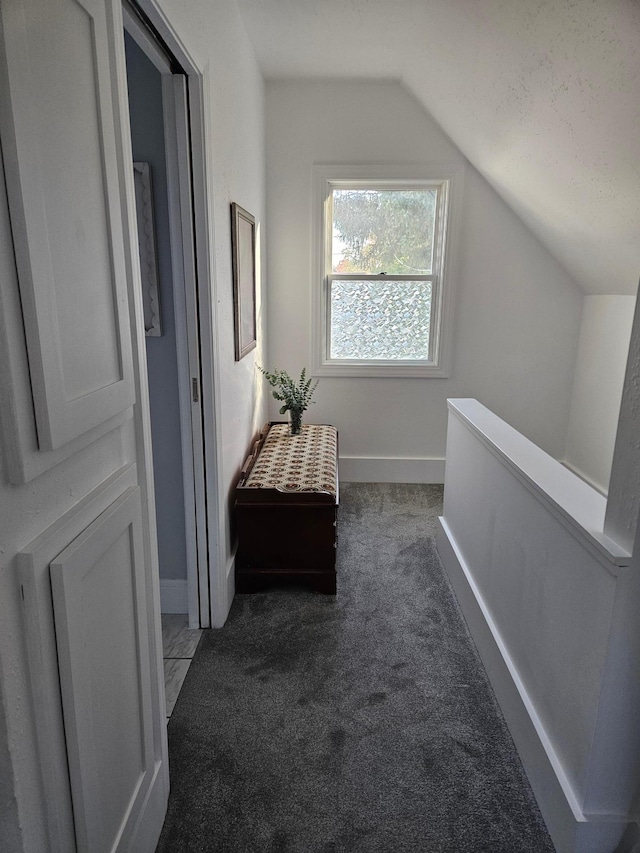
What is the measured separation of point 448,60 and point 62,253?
2.34 m

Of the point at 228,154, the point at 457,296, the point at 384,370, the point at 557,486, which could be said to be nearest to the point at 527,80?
the point at 228,154

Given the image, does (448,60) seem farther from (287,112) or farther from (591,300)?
(591,300)

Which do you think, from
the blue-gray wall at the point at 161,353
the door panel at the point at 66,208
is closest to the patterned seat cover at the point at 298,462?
the blue-gray wall at the point at 161,353

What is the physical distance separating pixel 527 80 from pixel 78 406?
200 centimetres

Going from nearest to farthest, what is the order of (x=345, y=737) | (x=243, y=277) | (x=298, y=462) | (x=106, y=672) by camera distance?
(x=106, y=672) < (x=345, y=737) < (x=243, y=277) < (x=298, y=462)

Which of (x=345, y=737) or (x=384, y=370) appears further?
(x=384, y=370)

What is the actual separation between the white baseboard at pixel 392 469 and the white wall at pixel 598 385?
910 millimetres

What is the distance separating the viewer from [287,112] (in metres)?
3.31

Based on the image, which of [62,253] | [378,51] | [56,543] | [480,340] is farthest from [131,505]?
[480,340]

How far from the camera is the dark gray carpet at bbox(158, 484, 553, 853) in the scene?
1381mm

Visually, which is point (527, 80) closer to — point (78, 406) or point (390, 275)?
point (390, 275)

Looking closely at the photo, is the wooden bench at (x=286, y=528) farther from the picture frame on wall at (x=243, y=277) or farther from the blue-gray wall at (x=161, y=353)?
the picture frame on wall at (x=243, y=277)

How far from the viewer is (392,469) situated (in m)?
3.82

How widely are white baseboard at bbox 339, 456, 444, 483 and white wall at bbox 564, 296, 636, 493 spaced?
0.91 metres
